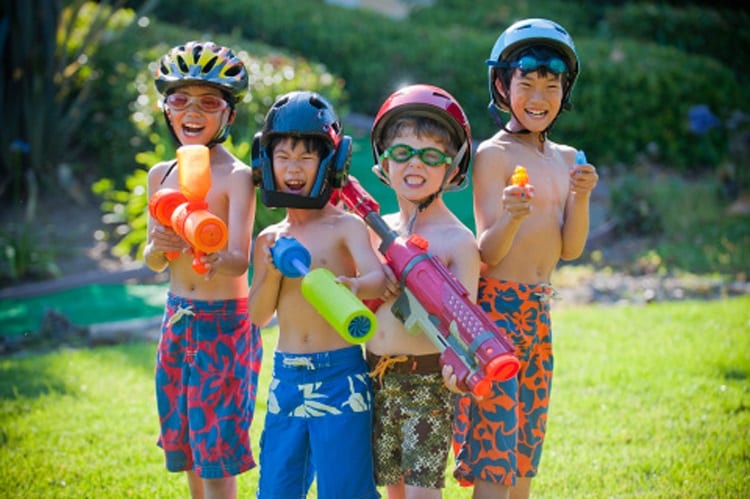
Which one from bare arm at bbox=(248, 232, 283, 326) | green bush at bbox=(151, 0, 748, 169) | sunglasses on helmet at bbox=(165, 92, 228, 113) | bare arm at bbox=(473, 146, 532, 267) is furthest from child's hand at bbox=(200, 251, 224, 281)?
green bush at bbox=(151, 0, 748, 169)

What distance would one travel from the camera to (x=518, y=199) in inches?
139

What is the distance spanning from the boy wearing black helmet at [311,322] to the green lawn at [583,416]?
129cm

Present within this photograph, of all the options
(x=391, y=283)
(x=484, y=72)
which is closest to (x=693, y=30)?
(x=484, y=72)

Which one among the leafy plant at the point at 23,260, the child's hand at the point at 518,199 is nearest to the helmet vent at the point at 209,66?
the child's hand at the point at 518,199

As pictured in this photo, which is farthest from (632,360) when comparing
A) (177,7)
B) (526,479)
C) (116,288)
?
(177,7)

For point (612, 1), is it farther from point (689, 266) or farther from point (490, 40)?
point (689, 266)

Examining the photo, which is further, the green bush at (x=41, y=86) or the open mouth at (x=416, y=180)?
the green bush at (x=41, y=86)

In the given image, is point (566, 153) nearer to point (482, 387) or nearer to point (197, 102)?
point (482, 387)

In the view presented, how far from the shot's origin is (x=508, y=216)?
365 cm

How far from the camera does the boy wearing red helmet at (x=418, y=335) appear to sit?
3.61 m

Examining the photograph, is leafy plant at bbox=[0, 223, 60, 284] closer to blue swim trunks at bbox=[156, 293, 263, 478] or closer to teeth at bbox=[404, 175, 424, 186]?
blue swim trunks at bbox=[156, 293, 263, 478]

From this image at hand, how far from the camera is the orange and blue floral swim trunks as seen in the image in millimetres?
3758

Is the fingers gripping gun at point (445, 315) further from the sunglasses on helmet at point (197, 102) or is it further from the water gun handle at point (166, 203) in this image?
the sunglasses on helmet at point (197, 102)

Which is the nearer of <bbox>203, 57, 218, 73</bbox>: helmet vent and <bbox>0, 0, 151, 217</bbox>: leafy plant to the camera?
<bbox>203, 57, 218, 73</bbox>: helmet vent
